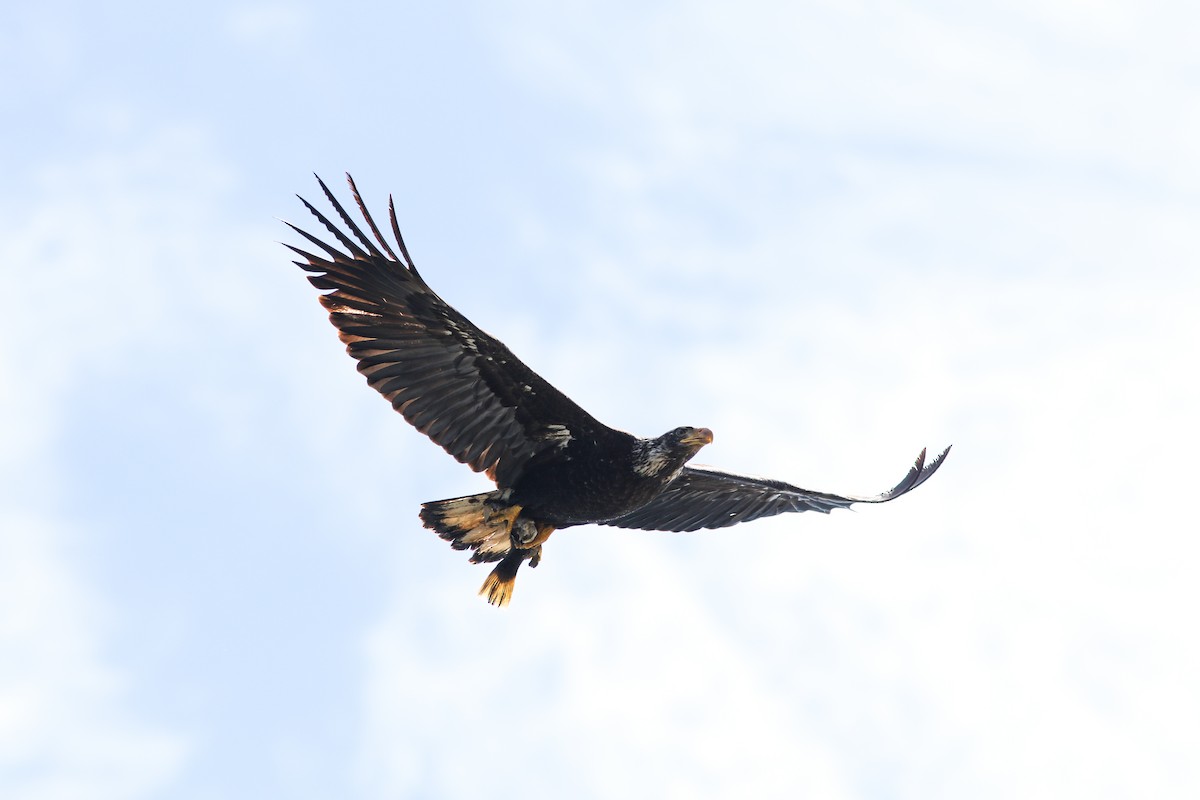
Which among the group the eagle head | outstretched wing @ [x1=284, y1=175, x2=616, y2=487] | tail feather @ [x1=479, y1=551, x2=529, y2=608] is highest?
outstretched wing @ [x1=284, y1=175, x2=616, y2=487]

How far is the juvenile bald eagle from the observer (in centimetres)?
1178

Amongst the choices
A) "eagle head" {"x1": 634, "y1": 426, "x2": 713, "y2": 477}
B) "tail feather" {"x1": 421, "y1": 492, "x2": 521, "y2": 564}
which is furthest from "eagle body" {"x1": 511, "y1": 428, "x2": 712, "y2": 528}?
"tail feather" {"x1": 421, "y1": 492, "x2": 521, "y2": 564}

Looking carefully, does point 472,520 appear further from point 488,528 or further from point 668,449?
point 668,449

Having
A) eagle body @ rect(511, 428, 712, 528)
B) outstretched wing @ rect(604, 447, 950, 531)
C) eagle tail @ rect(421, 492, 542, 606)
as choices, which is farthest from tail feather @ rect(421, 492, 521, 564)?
outstretched wing @ rect(604, 447, 950, 531)

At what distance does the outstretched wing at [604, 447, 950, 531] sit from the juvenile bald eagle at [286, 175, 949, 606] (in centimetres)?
20

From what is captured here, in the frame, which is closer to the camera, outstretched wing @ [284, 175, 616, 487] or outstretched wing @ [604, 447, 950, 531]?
outstretched wing @ [284, 175, 616, 487]

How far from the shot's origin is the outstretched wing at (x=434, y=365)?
38.4 ft

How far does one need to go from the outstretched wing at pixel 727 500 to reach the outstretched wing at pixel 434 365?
4.60ft


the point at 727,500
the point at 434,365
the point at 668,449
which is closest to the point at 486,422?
the point at 434,365

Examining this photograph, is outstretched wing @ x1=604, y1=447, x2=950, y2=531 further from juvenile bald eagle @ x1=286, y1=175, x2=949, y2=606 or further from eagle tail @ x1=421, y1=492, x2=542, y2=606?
eagle tail @ x1=421, y1=492, x2=542, y2=606

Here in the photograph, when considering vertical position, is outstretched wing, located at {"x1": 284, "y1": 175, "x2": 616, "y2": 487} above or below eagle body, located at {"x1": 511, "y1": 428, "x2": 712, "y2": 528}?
above

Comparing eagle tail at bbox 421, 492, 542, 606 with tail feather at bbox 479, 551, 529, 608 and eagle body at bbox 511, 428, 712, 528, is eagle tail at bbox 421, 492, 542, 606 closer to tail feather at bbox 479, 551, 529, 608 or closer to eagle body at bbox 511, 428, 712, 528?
tail feather at bbox 479, 551, 529, 608

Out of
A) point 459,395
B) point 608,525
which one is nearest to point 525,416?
point 459,395

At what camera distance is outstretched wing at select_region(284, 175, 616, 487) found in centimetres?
1172
